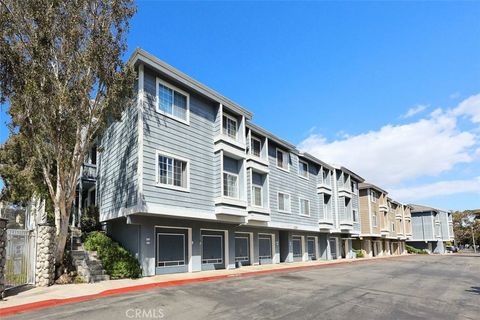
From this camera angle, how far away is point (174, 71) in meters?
17.9

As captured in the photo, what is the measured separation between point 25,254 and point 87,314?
19.6ft

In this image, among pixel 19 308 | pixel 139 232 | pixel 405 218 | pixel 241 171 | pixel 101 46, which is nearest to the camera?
pixel 19 308

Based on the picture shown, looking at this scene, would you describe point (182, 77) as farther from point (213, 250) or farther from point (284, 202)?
point (284, 202)

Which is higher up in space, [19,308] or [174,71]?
[174,71]

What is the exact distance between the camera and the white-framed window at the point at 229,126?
21562mm

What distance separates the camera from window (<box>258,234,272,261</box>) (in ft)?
85.7

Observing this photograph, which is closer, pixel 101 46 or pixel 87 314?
pixel 87 314

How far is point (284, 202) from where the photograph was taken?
92.4ft

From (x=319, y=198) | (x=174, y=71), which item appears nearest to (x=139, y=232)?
(x=174, y=71)

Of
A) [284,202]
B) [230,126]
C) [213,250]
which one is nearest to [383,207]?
[284,202]

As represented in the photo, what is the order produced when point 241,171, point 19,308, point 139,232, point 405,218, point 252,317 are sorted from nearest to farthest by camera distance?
1. point 252,317
2. point 19,308
3. point 139,232
4. point 241,171
5. point 405,218

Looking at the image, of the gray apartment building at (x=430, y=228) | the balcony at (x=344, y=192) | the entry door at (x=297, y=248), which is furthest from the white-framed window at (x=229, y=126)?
the gray apartment building at (x=430, y=228)

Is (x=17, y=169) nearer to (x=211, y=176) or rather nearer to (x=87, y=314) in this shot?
(x=211, y=176)

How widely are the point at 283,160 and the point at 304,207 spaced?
483cm
